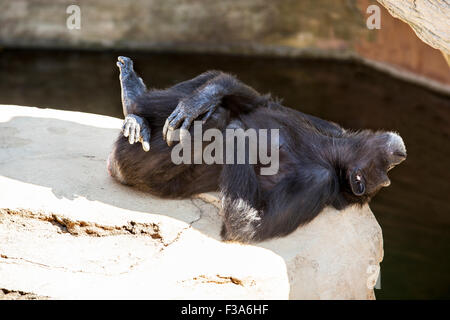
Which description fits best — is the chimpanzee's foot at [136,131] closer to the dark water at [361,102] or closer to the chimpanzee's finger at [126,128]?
the chimpanzee's finger at [126,128]

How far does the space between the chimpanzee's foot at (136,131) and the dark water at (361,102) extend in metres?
2.25

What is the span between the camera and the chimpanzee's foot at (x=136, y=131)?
3209mm

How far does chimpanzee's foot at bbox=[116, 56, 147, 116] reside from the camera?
3781 millimetres

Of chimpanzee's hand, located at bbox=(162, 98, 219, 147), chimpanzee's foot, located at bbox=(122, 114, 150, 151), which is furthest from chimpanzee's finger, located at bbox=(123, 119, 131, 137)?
chimpanzee's hand, located at bbox=(162, 98, 219, 147)

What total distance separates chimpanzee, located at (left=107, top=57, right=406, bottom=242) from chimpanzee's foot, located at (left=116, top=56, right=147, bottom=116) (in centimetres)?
24

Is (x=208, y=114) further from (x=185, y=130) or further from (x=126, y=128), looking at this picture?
(x=126, y=128)

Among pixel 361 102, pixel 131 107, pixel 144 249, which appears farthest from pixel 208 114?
pixel 361 102

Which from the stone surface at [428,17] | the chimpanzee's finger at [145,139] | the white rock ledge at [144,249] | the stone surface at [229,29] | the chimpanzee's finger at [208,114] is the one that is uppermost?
the stone surface at [229,29]

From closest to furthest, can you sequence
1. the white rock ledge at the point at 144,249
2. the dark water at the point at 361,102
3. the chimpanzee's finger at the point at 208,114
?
the white rock ledge at the point at 144,249, the chimpanzee's finger at the point at 208,114, the dark water at the point at 361,102

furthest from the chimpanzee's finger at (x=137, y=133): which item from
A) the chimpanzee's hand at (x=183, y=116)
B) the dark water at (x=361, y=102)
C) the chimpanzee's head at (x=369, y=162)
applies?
the dark water at (x=361, y=102)

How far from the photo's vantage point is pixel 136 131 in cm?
323

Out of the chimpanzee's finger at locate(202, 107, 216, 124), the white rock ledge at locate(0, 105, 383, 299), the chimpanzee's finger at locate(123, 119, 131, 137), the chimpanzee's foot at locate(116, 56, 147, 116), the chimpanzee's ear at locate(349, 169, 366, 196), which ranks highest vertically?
the chimpanzee's foot at locate(116, 56, 147, 116)

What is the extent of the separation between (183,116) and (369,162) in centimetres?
95

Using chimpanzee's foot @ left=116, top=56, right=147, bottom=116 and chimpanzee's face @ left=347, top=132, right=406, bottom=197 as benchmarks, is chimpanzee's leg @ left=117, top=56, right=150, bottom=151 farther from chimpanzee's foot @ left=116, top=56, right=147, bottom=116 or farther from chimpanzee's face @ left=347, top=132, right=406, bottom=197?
chimpanzee's face @ left=347, top=132, right=406, bottom=197
